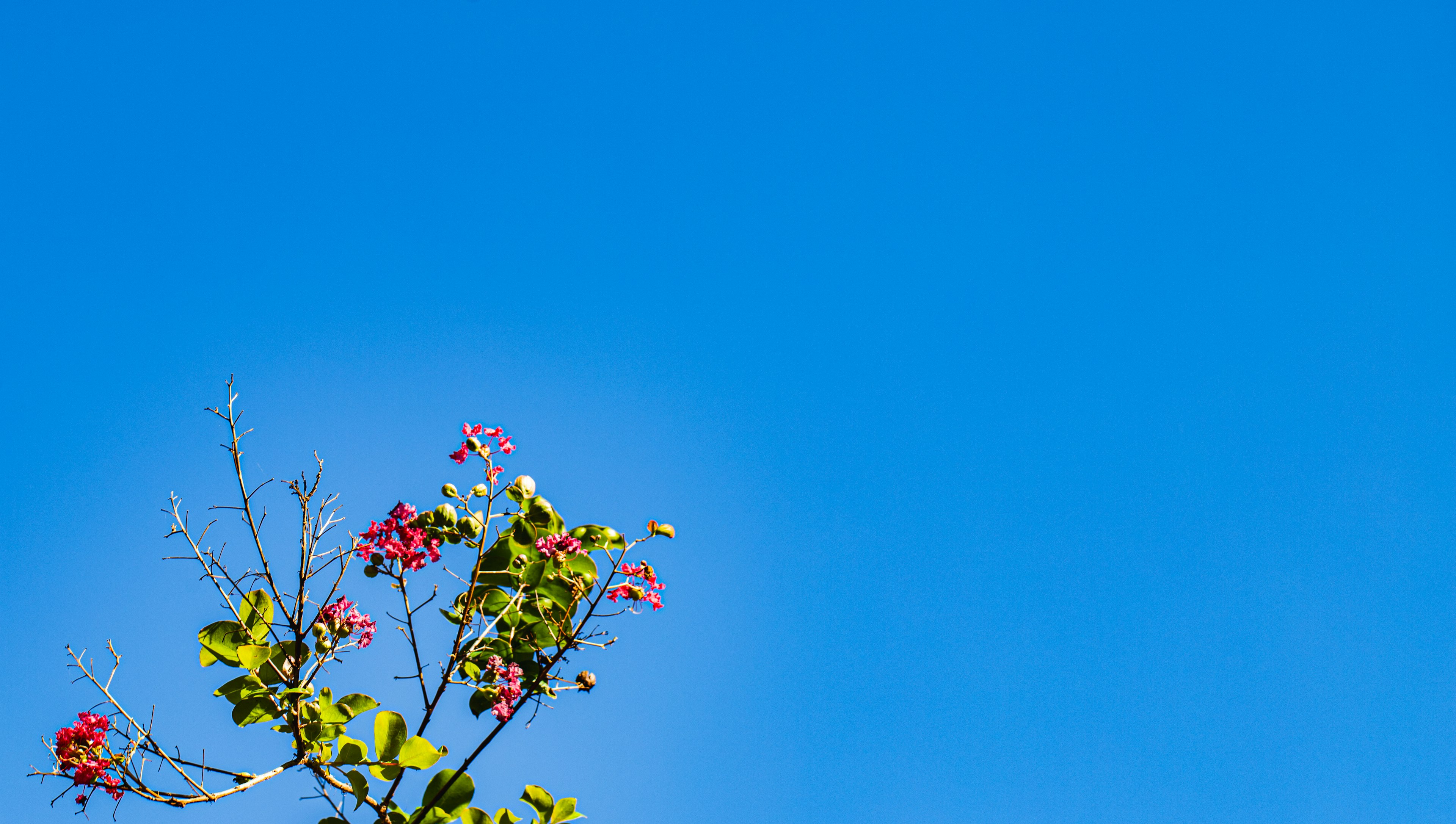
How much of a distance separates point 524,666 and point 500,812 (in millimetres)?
545

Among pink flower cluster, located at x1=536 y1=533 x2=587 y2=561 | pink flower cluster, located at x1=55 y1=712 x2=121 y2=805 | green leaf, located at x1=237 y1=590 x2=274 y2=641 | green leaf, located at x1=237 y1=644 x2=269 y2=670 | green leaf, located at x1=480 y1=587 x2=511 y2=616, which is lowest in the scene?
pink flower cluster, located at x1=55 y1=712 x2=121 y2=805

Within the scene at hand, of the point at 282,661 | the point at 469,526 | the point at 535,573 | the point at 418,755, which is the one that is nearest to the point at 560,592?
the point at 535,573

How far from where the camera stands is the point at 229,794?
279 centimetres

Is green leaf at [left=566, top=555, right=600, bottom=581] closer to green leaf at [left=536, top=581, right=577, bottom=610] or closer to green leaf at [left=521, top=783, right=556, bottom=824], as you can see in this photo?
green leaf at [left=536, top=581, right=577, bottom=610]

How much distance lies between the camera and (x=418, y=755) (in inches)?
131

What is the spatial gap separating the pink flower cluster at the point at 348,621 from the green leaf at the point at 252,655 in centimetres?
22

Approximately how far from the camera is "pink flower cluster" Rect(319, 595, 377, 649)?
3.29 metres

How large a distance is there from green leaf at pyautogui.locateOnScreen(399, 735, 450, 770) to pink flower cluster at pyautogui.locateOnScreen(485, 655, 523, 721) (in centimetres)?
25

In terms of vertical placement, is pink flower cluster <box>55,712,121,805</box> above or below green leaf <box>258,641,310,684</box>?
below

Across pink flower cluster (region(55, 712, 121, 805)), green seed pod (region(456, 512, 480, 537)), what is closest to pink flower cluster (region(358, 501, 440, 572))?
green seed pod (region(456, 512, 480, 537))

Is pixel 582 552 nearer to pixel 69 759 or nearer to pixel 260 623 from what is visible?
pixel 260 623

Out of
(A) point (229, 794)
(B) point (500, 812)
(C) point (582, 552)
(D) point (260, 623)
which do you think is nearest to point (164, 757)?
(A) point (229, 794)

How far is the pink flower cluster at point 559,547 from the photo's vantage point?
3.64 m

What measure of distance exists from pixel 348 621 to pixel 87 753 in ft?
2.77
